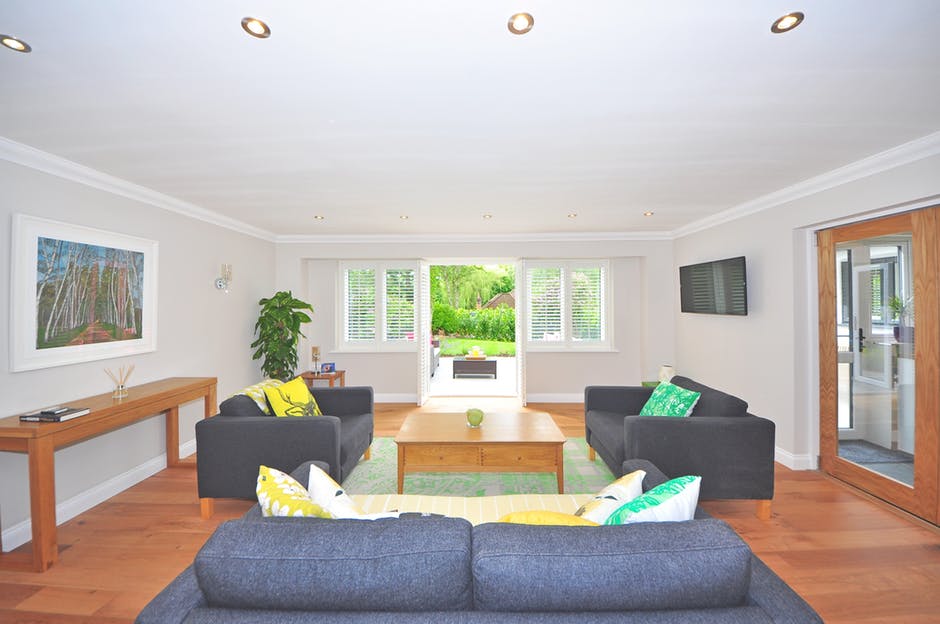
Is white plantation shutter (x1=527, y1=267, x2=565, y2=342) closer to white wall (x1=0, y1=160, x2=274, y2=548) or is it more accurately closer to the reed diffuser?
white wall (x1=0, y1=160, x2=274, y2=548)

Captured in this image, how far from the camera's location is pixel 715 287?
17.8 ft

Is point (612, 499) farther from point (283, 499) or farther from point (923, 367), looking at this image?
point (923, 367)

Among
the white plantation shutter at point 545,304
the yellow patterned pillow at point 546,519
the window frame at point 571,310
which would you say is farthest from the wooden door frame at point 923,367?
the white plantation shutter at point 545,304

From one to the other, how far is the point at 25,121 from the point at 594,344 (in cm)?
656

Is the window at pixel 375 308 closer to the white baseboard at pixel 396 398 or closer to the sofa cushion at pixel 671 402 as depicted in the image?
the white baseboard at pixel 396 398

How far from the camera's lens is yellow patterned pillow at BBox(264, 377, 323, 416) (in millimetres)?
3676

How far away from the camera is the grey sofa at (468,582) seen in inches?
48.8

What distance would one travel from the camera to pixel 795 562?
9.16ft

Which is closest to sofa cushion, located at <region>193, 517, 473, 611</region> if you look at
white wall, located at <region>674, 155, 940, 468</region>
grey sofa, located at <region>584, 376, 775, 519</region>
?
grey sofa, located at <region>584, 376, 775, 519</region>

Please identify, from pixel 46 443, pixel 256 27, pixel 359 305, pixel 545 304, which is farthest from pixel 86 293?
pixel 545 304

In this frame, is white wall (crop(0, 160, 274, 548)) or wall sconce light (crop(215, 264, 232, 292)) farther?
wall sconce light (crop(215, 264, 232, 292))

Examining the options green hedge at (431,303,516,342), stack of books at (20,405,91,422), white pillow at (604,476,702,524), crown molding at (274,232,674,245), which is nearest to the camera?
white pillow at (604,476,702,524)

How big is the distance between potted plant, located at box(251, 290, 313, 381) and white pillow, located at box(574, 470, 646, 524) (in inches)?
191

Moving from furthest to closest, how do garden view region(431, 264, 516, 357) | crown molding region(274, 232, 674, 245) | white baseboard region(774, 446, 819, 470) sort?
garden view region(431, 264, 516, 357) → crown molding region(274, 232, 674, 245) → white baseboard region(774, 446, 819, 470)
